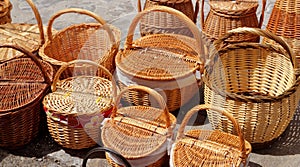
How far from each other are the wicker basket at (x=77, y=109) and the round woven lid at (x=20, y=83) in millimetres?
86

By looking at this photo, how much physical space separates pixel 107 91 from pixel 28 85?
436mm

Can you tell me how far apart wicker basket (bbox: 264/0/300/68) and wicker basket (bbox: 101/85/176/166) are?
907mm

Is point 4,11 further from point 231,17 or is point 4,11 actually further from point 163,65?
point 231,17

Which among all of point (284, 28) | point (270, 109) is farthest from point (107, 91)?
point (284, 28)

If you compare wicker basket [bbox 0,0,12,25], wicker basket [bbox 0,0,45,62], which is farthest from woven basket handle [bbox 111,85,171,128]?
wicker basket [bbox 0,0,12,25]

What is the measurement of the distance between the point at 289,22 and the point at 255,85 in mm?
423

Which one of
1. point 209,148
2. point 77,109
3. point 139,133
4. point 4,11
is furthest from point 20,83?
point 209,148

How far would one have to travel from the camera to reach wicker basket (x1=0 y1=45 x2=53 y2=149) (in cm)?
223

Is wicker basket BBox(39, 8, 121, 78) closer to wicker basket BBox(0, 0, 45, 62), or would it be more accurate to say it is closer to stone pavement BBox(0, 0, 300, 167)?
wicker basket BBox(0, 0, 45, 62)

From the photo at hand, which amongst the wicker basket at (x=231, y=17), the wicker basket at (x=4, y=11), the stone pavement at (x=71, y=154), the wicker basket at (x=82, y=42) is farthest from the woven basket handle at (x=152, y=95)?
the wicker basket at (x=4, y=11)

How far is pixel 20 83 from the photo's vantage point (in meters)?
2.38

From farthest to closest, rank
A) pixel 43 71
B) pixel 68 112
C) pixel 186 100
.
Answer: pixel 186 100 → pixel 43 71 → pixel 68 112

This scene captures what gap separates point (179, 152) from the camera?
2033mm

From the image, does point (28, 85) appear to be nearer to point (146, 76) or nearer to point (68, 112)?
point (68, 112)
